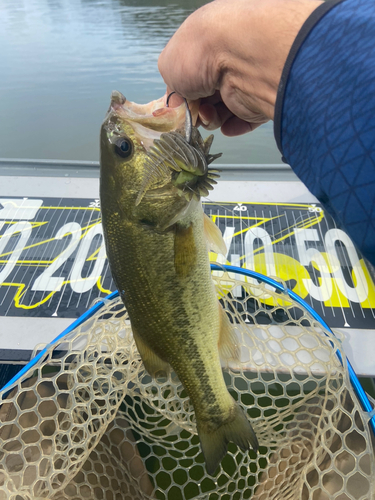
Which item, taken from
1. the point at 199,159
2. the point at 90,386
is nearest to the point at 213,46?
the point at 199,159

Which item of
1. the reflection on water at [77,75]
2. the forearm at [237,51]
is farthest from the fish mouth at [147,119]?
the reflection on water at [77,75]

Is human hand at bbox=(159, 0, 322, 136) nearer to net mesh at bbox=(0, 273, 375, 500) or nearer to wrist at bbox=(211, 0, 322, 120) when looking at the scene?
wrist at bbox=(211, 0, 322, 120)

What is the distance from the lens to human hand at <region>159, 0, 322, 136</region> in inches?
40.0

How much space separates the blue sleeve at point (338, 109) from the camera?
69 centimetres

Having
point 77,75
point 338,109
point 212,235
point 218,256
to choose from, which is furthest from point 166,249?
point 77,75

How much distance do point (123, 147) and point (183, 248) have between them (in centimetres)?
42

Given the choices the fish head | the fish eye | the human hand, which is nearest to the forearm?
the human hand

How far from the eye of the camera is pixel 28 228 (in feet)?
8.18

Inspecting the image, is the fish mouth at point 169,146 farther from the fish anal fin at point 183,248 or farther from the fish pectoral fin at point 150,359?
the fish pectoral fin at point 150,359

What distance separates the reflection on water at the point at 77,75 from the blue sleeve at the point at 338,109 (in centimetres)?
388

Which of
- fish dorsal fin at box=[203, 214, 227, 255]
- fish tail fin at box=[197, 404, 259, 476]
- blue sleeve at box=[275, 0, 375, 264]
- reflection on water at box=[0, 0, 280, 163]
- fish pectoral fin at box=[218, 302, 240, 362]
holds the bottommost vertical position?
reflection on water at box=[0, 0, 280, 163]

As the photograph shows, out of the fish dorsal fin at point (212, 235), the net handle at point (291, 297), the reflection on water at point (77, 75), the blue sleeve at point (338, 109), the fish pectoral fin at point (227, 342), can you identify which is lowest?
the reflection on water at point (77, 75)

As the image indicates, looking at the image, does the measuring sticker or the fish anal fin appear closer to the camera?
the fish anal fin

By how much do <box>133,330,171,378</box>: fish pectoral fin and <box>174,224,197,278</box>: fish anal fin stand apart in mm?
315
